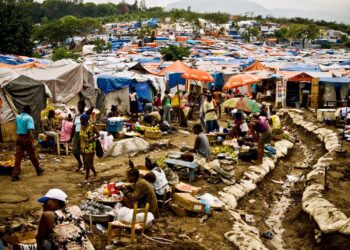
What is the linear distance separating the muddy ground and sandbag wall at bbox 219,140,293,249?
0.15 m

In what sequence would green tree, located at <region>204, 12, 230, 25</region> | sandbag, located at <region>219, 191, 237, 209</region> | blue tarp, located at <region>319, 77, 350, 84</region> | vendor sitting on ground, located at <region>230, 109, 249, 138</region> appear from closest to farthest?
sandbag, located at <region>219, 191, 237, 209</region>
vendor sitting on ground, located at <region>230, 109, 249, 138</region>
blue tarp, located at <region>319, 77, 350, 84</region>
green tree, located at <region>204, 12, 230, 25</region>

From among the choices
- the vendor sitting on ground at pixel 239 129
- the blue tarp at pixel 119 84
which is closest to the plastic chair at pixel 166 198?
the vendor sitting on ground at pixel 239 129

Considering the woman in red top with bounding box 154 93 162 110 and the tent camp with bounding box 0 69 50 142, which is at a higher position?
the tent camp with bounding box 0 69 50 142

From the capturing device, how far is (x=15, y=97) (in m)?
12.0

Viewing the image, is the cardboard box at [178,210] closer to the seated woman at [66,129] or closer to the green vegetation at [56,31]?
the seated woman at [66,129]

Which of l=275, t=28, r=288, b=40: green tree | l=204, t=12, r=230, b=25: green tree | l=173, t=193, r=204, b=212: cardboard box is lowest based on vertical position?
l=173, t=193, r=204, b=212: cardboard box

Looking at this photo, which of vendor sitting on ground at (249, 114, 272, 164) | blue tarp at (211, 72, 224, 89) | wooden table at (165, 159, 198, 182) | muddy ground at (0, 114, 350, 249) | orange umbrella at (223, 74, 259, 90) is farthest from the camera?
blue tarp at (211, 72, 224, 89)

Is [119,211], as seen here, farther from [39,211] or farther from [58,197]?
[58,197]

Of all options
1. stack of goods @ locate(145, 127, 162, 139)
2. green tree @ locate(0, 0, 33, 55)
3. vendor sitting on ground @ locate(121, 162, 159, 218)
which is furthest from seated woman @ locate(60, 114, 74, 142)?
green tree @ locate(0, 0, 33, 55)

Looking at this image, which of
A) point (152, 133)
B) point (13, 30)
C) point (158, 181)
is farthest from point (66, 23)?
point (158, 181)

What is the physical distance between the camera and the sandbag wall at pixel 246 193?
720 centimetres

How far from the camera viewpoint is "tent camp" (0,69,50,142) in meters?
11.8

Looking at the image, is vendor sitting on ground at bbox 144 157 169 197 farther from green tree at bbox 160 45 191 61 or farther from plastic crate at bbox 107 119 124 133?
green tree at bbox 160 45 191 61

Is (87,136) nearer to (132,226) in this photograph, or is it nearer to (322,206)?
(132,226)
